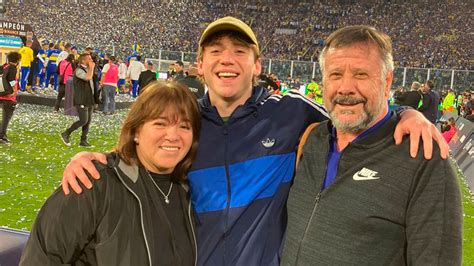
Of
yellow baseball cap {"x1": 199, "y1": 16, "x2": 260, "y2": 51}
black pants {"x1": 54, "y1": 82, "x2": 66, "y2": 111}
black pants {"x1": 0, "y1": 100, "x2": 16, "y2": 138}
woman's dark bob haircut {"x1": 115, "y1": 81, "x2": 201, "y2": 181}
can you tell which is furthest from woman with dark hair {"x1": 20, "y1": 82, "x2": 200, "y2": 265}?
black pants {"x1": 54, "y1": 82, "x2": 66, "y2": 111}

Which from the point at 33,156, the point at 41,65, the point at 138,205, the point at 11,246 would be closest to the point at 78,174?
the point at 138,205

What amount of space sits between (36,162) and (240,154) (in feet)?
24.6

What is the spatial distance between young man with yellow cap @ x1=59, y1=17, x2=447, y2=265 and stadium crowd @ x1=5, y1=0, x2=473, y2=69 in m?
40.3

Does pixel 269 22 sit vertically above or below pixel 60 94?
above

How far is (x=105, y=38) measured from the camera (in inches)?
1864

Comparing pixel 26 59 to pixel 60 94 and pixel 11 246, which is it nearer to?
pixel 60 94

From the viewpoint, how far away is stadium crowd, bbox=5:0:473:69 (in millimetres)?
44969

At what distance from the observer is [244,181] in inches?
97.6

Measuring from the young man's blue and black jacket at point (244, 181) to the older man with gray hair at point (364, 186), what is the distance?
0.14m

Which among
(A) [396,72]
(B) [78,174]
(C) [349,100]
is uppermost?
(A) [396,72]

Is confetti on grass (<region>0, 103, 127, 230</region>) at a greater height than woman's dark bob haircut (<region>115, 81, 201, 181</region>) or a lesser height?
lesser

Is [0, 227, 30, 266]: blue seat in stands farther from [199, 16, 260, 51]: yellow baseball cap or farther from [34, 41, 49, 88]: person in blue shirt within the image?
[34, 41, 49, 88]: person in blue shirt

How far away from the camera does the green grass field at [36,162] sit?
20.8 feet

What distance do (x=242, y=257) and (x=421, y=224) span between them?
0.87m
